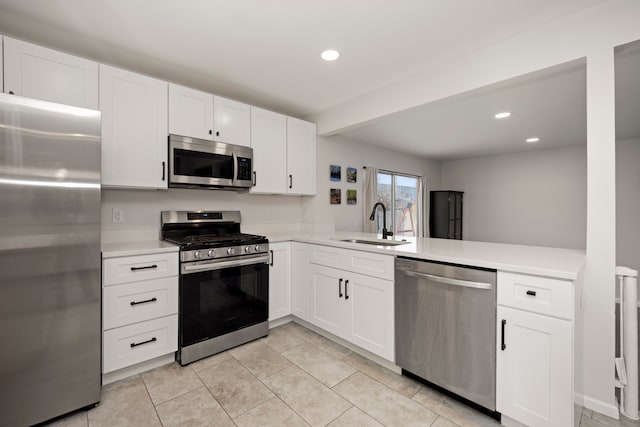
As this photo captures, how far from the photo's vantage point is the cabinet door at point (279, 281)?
2.88 m

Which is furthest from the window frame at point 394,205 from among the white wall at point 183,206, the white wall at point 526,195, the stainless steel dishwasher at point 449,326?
the stainless steel dishwasher at point 449,326

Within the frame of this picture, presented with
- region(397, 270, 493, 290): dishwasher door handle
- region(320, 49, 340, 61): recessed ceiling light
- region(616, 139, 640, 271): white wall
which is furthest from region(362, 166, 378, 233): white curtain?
region(616, 139, 640, 271): white wall

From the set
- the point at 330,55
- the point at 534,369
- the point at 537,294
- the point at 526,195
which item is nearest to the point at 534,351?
the point at 534,369

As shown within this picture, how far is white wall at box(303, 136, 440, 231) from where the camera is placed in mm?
3832

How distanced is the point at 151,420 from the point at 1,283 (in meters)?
1.09

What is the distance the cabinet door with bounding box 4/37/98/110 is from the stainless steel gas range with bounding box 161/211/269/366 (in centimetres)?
114

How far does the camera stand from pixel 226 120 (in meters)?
2.86

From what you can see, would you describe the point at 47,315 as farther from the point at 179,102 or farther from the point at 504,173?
the point at 504,173

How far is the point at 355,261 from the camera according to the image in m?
2.39

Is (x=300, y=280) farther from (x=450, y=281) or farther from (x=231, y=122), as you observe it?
(x=231, y=122)

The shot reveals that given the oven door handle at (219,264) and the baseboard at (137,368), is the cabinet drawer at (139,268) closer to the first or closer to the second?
the oven door handle at (219,264)

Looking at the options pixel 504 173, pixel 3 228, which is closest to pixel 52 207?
pixel 3 228

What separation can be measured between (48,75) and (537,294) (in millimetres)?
3317

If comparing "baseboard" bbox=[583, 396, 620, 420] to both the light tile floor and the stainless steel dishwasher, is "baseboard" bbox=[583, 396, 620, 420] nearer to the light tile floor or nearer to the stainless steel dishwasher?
the light tile floor
